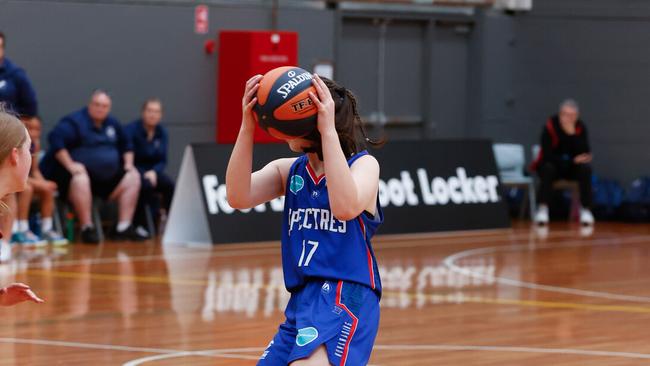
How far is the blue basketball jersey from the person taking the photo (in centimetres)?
416

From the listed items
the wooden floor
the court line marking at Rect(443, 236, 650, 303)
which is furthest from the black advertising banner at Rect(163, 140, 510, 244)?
the court line marking at Rect(443, 236, 650, 303)

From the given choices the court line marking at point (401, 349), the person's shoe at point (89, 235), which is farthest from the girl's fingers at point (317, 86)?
the person's shoe at point (89, 235)

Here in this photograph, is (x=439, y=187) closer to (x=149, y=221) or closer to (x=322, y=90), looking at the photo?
(x=149, y=221)

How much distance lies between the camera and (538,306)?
8.93 meters

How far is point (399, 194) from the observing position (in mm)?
13633

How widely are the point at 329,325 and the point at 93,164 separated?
8.77 m

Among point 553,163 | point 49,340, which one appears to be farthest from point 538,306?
point 553,163

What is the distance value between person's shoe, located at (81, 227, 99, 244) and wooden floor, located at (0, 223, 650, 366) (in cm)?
16

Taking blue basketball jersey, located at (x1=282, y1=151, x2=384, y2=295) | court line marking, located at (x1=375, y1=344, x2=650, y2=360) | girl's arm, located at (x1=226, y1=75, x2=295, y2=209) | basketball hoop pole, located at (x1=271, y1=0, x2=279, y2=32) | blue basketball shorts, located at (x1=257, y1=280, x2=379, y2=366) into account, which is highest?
basketball hoop pole, located at (x1=271, y1=0, x2=279, y2=32)

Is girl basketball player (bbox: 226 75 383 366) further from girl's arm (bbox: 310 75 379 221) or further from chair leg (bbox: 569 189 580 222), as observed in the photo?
→ chair leg (bbox: 569 189 580 222)

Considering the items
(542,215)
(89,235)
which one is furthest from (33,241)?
(542,215)

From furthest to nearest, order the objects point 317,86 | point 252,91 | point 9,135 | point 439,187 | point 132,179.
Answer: point 439,187, point 132,179, point 252,91, point 317,86, point 9,135

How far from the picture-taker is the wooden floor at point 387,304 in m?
7.06

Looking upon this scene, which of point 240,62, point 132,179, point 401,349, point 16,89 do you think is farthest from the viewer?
point 240,62
